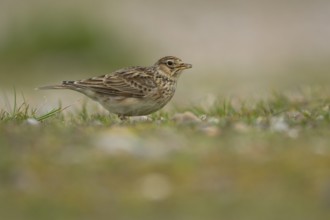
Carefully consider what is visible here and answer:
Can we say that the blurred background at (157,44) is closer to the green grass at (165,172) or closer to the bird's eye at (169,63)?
the bird's eye at (169,63)

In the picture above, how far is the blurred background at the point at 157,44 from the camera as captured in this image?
2130cm

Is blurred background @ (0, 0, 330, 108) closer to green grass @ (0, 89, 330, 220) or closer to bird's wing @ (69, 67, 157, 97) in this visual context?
bird's wing @ (69, 67, 157, 97)

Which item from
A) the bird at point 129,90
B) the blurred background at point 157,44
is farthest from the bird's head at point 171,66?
the blurred background at point 157,44

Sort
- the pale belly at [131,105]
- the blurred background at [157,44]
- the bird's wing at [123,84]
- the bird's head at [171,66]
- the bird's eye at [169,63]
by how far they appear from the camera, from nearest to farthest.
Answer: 1. the pale belly at [131,105]
2. the bird's wing at [123,84]
3. the bird's head at [171,66]
4. the bird's eye at [169,63]
5. the blurred background at [157,44]

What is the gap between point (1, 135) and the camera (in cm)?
909

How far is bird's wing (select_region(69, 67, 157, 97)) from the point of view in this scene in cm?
1237

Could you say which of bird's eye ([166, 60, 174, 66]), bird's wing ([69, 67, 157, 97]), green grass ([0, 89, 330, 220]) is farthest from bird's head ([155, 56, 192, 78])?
green grass ([0, 89, 330, 220])

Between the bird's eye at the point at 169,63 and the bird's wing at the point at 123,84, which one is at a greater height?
the bird's eye at the point at 169,63

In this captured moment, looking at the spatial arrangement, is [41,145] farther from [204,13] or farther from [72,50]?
[204,13]

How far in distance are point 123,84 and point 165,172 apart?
4.39 metres

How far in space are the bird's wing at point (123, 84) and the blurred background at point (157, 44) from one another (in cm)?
487

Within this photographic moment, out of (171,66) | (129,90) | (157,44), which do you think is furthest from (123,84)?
(157,44)

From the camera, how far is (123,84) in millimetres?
12562

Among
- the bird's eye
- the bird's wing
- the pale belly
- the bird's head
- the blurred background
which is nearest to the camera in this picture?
the pale belly
